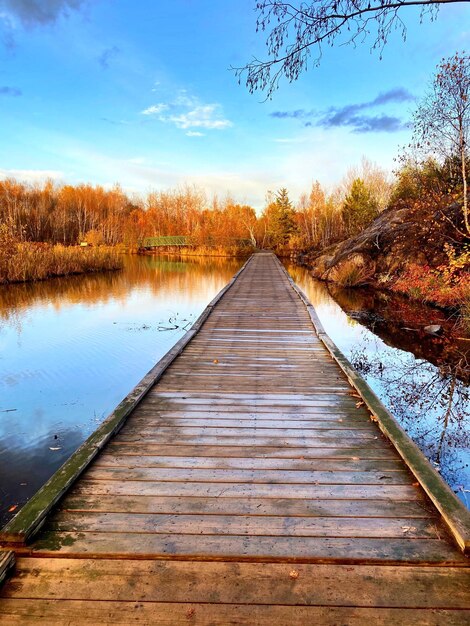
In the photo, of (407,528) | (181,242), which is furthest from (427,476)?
(181,242)

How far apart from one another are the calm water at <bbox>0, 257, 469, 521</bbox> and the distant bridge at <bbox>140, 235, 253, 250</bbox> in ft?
70.4

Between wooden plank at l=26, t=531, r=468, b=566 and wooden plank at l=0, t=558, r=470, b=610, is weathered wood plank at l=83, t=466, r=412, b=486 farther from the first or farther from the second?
wooden plank at l=0, t=558, r=470, b=610

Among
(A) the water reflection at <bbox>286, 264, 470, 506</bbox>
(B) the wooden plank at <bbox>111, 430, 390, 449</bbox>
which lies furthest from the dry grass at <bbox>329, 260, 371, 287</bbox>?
(B) the wooden plank at <bbox>111, 430, 390, 449</bbox>

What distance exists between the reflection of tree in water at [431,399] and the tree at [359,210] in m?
21.4

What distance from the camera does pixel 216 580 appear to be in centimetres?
174

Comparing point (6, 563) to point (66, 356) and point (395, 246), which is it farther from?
point (395, 246)

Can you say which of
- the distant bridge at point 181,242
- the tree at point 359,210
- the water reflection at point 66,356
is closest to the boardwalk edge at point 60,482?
the water reflection at point 66,356

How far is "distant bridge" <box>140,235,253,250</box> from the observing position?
117ft

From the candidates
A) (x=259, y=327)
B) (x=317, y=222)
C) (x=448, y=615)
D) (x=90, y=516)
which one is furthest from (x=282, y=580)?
(x=317, y=222)

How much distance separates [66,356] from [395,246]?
1256cm

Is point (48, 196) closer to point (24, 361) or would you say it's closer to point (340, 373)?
point (24, 361)

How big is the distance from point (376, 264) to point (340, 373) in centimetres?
1297

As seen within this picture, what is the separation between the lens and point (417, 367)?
7.04 m

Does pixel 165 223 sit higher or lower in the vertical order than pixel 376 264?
higher
